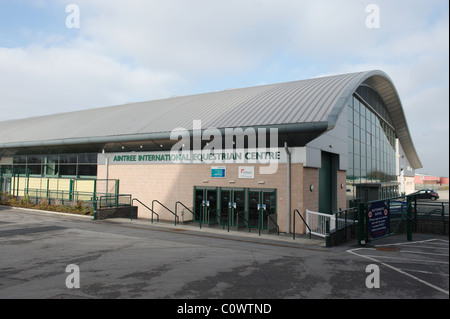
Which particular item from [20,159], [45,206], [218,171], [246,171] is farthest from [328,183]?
[20,159]

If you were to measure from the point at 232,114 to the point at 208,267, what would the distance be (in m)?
10.8

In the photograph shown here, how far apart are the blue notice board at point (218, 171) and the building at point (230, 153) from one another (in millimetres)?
53

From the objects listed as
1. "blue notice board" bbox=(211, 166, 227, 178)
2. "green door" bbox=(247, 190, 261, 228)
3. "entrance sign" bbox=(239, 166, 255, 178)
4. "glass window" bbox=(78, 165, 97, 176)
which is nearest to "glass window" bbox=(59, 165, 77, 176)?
"glass window" bbox=(78, 165, 97, 176)

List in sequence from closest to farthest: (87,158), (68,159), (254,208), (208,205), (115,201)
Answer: (254,208) < (208,205) < (115,201) < (87,158) < (68,159)

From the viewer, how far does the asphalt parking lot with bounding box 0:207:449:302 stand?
642 cm

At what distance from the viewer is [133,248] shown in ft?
35.3

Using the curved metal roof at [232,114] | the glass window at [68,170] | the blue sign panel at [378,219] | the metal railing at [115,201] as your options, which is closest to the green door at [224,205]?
the curved metal roof at [232,114]

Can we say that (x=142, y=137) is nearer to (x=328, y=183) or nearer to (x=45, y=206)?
(x=45, y=206)

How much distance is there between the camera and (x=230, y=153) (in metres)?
16.8

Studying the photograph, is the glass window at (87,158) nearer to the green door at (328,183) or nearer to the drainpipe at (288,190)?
the drainpipe at (288,190)

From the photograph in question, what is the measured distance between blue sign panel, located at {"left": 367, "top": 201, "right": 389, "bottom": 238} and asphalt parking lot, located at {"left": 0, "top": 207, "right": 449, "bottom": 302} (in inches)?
18.7

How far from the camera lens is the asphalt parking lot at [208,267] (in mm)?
6418
